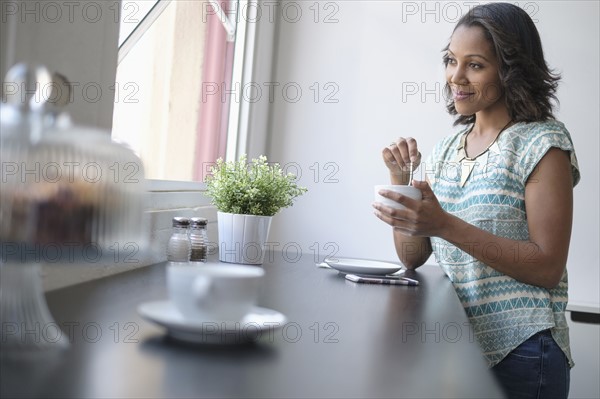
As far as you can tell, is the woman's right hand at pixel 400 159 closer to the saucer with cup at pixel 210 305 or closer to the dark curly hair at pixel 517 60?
the dark curly hair at pixel 517 60

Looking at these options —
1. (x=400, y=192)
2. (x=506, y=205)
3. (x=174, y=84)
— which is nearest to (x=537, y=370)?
(x=506, y=205)

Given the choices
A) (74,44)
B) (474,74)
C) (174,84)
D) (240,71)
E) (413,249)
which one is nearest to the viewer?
(74,44)

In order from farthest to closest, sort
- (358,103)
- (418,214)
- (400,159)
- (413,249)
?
(358,103) → (413,249) → (400,159) → (418,214)

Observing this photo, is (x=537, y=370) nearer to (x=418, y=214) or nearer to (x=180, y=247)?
(x=418, y=214)

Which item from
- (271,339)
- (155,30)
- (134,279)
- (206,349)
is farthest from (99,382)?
(155,30)

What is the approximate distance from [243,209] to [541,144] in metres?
0.72

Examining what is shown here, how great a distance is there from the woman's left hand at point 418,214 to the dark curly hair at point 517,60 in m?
0.38

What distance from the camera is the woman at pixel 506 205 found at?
1.62 meters

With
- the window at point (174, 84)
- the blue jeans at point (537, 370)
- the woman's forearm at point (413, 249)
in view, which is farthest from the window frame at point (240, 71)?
the blue jeans at point (537, 370)

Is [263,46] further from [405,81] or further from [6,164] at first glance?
[6,164]

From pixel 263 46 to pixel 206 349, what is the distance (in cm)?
240

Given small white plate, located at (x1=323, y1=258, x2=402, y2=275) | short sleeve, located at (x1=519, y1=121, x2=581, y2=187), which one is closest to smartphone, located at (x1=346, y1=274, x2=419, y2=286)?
small white plate, located at (x1=323, y1=258, x2=402, y2=275)

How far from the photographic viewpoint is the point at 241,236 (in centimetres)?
177

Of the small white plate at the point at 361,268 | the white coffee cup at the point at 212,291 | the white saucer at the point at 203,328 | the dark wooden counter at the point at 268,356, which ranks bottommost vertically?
the dark wooden counter at the point at 268,356
